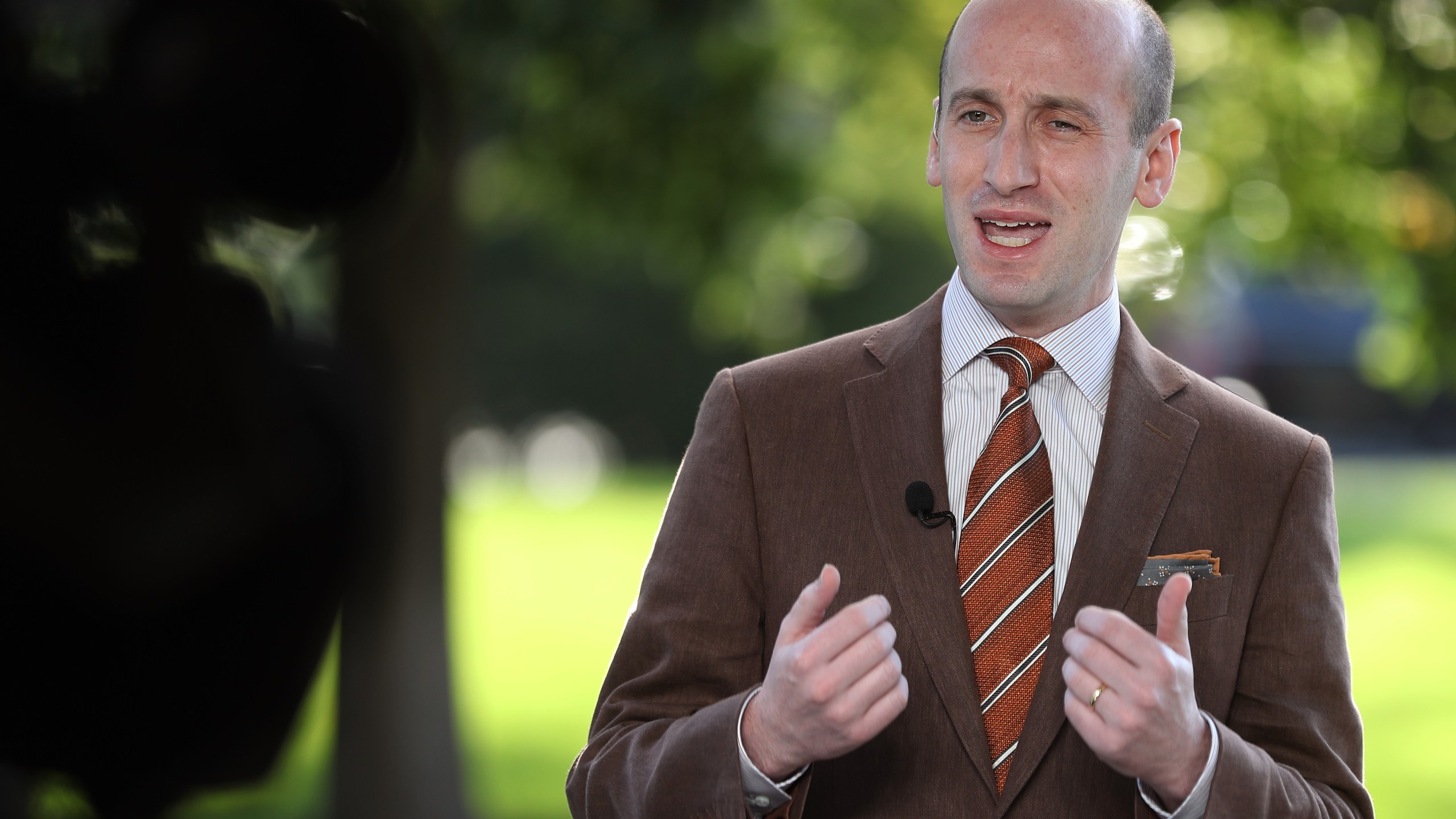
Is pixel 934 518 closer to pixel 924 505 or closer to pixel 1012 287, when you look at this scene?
pixel 924 505

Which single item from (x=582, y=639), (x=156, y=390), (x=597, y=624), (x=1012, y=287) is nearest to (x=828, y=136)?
(x=156, y=390)

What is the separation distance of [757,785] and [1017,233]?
1.00 meters

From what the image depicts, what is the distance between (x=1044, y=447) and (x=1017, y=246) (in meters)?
0.34

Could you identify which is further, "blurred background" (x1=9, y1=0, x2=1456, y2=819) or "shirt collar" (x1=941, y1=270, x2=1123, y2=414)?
"blurred background" (x1=9, y1=0, x2=1456, y2=819)

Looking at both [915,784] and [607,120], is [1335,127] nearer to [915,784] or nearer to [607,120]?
[607,120]

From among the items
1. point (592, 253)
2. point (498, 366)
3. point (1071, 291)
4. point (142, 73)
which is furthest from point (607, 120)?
point (498, 366)

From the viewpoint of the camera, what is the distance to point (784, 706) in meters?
2.11

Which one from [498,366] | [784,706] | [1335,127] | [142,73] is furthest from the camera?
[498,366]

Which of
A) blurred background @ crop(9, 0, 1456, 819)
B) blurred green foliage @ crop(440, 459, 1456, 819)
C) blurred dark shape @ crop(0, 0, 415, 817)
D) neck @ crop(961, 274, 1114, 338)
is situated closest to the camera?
neck @ crop(961, 274, 1114, 338)

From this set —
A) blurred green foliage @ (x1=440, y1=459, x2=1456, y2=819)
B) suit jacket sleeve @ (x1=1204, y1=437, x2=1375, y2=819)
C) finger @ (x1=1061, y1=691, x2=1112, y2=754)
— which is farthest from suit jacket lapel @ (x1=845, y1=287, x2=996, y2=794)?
blurred green foliage @ (x1=440, y1=459, x2=1456, y2=819)

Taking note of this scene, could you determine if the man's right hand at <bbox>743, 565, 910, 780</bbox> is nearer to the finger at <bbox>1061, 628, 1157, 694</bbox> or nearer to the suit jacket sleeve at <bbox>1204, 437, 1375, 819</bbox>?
the finger at <bbox>1061, 628, 1157, 694</bbox>

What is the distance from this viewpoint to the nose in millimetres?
2453

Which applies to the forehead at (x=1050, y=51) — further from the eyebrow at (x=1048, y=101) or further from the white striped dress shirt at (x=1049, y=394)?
the white striped dress shirt at (x=1049, y=394)

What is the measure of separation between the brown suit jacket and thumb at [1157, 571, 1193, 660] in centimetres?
26
